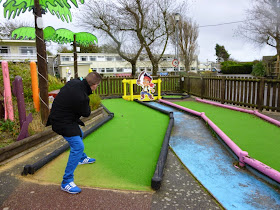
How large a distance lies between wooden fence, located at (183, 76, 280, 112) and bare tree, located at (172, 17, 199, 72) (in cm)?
1720

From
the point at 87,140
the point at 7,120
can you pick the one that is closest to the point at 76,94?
the point at 87,140

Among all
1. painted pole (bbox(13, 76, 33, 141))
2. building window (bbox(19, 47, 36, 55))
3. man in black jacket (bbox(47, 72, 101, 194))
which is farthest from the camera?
building window (bbox(19, 47, 36, 55))

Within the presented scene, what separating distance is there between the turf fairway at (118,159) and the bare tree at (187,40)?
24949 millimetres

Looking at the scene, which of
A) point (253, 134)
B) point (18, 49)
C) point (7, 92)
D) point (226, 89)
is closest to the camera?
point (7, 92)

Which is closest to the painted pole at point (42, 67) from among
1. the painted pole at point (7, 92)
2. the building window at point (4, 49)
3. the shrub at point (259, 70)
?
the painted pole at point (7, 92)

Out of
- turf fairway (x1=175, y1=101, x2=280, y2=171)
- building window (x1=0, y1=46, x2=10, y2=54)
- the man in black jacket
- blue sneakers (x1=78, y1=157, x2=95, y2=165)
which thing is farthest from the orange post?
building window (x1=0, y1=46, x2=10, y2=54)

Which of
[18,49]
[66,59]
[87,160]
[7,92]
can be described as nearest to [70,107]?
[87,160]

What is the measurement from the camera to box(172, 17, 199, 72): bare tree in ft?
93.1

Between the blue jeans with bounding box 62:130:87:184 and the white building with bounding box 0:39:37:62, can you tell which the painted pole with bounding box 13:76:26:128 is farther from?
the white building with bounding box 0:39:37:62

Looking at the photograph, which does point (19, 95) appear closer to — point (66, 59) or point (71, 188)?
point (71, 188)

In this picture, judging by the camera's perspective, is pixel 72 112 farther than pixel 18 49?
No

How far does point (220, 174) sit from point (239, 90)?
615 centimetres

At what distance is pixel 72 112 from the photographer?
8.96 feet

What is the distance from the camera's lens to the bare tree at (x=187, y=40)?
2839cm
